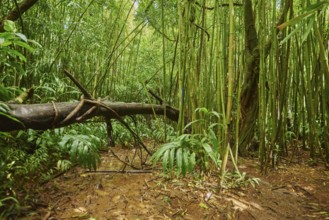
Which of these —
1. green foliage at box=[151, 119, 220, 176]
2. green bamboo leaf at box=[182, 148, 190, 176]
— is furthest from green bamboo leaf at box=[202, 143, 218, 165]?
green bamboo leaf at box=[182, 148, 190, 176]

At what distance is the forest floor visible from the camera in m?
1.39

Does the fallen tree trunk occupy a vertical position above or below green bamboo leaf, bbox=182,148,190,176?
above

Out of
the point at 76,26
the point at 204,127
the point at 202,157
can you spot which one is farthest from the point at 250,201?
the point at 76,26

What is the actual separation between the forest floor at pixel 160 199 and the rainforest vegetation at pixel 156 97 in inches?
2.2

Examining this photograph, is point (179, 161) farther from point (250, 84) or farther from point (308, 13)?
point (250, 84)

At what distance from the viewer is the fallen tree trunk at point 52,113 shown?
1.18m

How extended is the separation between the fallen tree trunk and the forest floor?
0.40 meters

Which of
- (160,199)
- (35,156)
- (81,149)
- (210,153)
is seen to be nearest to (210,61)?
(210,153)

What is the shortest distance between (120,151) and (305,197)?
1548 millimetres

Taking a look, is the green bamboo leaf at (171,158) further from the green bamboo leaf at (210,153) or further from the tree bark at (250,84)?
the tree bark at (250,84)

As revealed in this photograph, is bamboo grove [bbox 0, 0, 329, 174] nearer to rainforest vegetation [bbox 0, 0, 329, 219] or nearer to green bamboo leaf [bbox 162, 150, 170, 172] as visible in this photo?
rainforest vegetation [bbox 0, 0, 329, 219]

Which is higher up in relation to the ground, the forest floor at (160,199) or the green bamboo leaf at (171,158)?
the green bamboo leaf at (171,158)

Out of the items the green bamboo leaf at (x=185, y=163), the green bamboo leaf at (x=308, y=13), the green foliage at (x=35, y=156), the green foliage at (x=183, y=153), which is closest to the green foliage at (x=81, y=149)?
the green foliage at (x=35, y=156)

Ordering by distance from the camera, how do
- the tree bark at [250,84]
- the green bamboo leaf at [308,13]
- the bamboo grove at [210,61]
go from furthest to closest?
the tree bark at [250,84] < the bamboo grove at [210,61] < the green bamboo leaf at [308,13]
